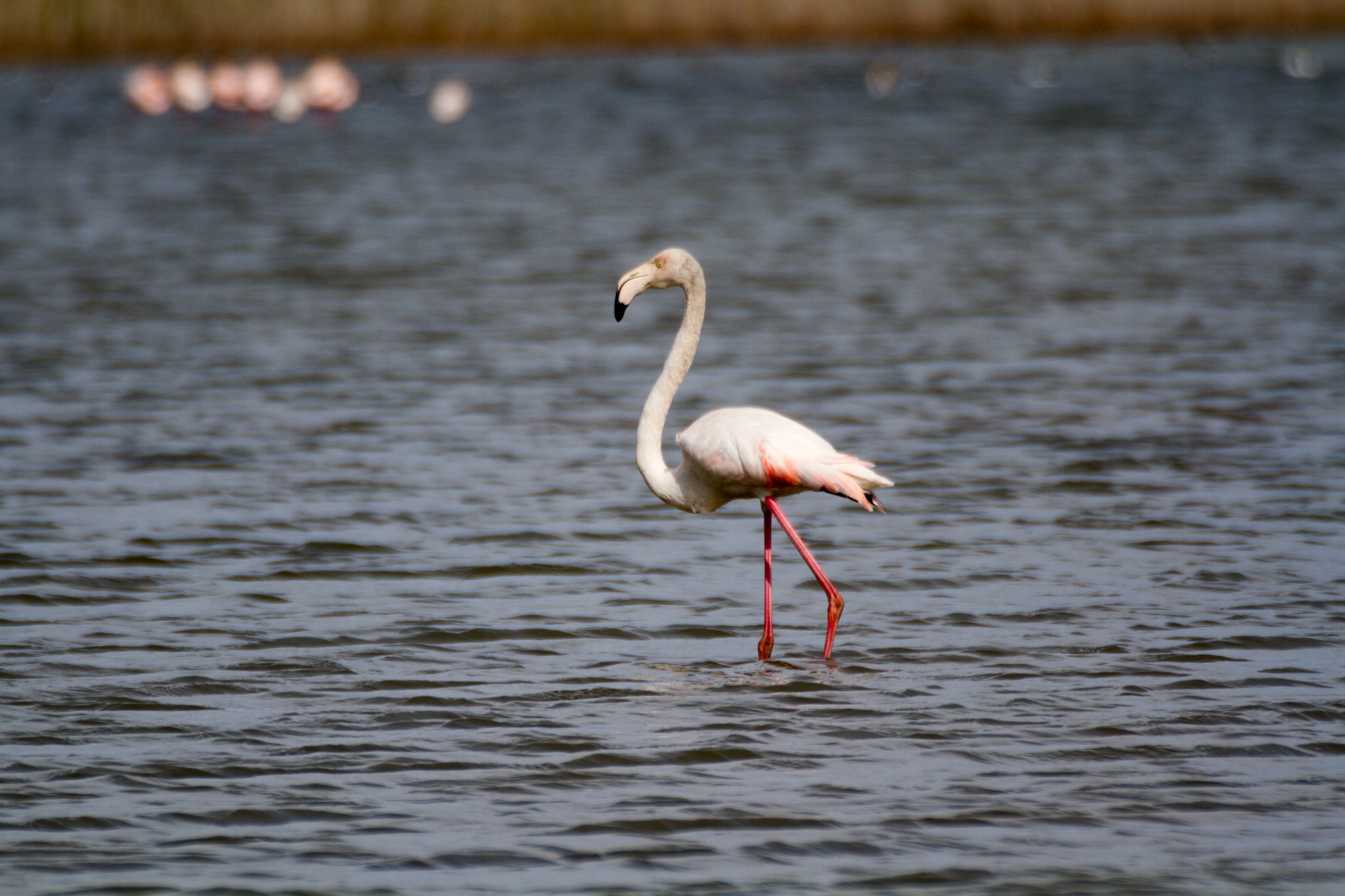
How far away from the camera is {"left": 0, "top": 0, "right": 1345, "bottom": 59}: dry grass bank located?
113 ft

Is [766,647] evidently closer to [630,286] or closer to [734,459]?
[734,459]

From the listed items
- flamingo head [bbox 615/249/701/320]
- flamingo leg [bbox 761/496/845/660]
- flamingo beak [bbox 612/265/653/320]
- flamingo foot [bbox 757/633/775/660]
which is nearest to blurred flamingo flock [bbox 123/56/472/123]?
flamingo head [bbox 615/249/701/320]

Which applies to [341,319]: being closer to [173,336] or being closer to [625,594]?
[173,336]

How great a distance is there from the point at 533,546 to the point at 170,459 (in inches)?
97.3

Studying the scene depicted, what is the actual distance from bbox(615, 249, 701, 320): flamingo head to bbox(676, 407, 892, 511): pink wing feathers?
539 millimetres

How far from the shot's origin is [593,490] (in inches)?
344

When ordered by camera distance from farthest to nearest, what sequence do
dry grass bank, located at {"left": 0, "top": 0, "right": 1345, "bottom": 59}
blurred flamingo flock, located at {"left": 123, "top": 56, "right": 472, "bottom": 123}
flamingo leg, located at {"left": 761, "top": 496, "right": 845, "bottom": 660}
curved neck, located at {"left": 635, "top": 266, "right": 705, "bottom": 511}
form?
1. dry grass bank, located at {"left": 0, "top": 0, "right": 1345, "bottom": 59}
2. blurred flamingo flock, located at {"left": 123, "top": 56, "right": 472, "bottom": 123}
3. curved neck, located at {"left": 635, "top": 266, "right": 705, "bottom": 511}
4. flamingo leg, located at {"left": 761, "top": 496, "right": 845, "bottom": 660}

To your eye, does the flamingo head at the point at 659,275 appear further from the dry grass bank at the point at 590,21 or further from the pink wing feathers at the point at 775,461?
the dry grass bank at the point at 590,21

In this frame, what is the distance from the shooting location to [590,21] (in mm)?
34938

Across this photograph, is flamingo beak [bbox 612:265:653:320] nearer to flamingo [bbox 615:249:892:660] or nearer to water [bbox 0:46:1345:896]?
flamingo [bbox 615:249:892:660]

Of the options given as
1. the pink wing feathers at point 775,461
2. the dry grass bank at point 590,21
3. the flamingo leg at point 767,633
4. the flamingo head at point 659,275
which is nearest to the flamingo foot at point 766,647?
the flamingo leg at point 767,633

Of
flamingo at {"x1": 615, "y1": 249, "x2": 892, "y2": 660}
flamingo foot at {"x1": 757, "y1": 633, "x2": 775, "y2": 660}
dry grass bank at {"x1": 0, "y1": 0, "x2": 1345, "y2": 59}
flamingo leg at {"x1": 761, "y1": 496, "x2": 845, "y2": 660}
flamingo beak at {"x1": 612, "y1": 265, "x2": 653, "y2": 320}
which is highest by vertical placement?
dry grass bank at {"x1": 0, "y1": 0, "x2": 1345, "y2": 59}

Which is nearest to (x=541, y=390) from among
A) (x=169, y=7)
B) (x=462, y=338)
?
(x=462, y=338)

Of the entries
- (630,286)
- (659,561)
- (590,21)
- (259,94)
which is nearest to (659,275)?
(630,286)
